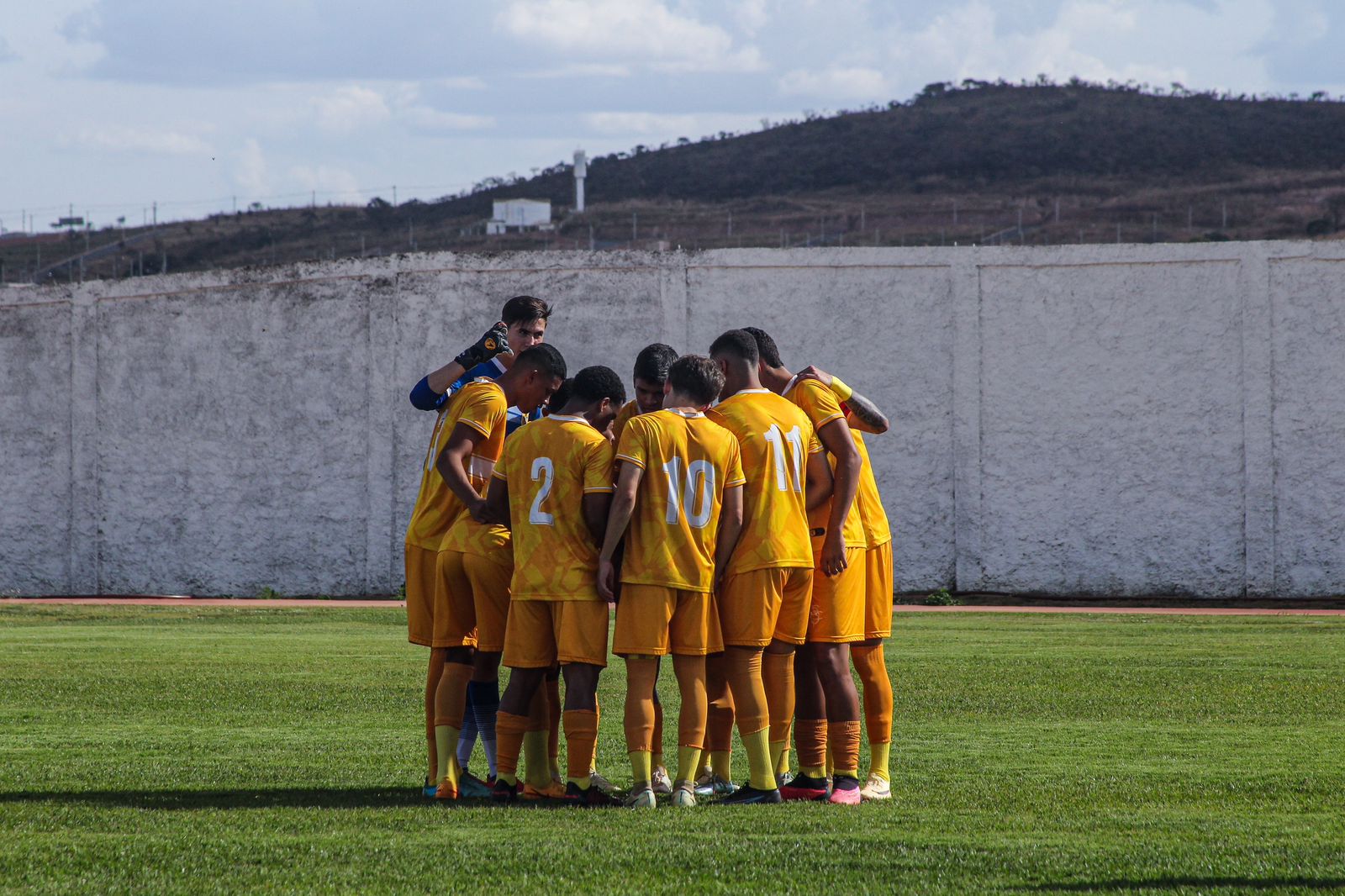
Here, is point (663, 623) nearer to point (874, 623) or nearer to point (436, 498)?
point (874, 623)

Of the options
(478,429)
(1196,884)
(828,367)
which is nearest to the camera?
(1196,884)

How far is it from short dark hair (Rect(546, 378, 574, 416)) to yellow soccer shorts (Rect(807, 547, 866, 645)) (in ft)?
4.46

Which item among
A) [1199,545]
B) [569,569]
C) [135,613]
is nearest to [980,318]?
[1199,545]

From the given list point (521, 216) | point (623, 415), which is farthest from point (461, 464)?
point (521, 216)

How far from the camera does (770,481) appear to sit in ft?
23.2

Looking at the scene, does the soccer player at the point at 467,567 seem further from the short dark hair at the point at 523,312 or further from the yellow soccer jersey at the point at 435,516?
the short dark hair at the point at 523,312

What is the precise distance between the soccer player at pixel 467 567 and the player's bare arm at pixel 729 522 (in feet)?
3.26

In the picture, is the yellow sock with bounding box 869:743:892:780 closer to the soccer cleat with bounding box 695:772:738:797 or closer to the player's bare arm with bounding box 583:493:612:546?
the soccer cleat with bounding box 695:772:738:797

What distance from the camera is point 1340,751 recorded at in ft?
28.0

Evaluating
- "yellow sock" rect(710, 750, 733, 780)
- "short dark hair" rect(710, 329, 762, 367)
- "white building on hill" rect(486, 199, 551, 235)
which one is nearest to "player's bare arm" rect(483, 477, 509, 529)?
"short dark hair" rect(710, 329, 762, 367)

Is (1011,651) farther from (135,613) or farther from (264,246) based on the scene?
(264,246)

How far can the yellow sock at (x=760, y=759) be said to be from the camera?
6926 millimetres

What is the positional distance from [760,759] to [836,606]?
0.77 m

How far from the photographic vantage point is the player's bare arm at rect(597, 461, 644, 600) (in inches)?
268
